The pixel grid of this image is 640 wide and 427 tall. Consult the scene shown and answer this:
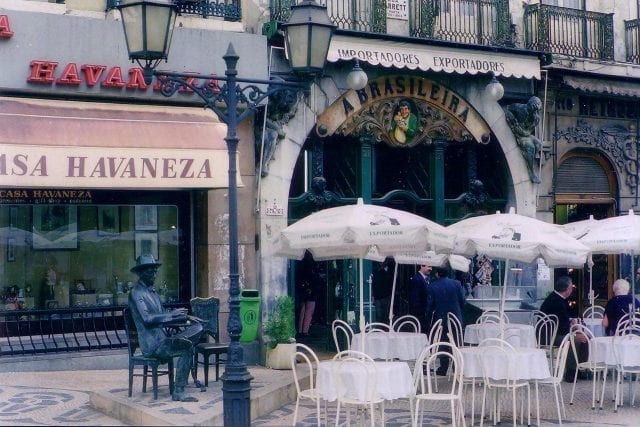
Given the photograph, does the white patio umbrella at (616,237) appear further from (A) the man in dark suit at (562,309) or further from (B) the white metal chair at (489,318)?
(B) the white metal chair at (489,318)

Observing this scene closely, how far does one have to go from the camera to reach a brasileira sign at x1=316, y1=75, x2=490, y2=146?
1625 cm

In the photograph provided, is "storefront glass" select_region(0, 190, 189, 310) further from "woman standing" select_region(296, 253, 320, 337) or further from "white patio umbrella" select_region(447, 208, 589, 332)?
"white patio umbrella" select_region(447, 208, 589, 332)

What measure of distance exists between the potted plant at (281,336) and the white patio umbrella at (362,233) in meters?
3.16

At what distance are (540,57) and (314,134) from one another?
4.76 metres

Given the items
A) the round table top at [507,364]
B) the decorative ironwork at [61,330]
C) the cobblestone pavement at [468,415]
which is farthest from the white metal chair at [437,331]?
the decorative ironwork at [61,330]

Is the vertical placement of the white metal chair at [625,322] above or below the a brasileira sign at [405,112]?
below

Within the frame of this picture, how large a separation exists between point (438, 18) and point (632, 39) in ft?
16.6

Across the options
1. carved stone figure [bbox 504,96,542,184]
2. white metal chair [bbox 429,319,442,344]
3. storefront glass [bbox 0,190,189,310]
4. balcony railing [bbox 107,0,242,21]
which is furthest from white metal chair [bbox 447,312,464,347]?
balcony railing [bbox 107,0,242,21]

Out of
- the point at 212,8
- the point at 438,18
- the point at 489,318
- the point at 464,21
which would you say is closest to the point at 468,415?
the point at 489,318

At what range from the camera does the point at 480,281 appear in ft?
59.1

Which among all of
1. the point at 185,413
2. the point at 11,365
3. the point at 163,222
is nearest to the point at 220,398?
the point at 185,413

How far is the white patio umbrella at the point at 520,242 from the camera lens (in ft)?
35.7

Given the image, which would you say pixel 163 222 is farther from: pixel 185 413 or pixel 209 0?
pixel 185 413

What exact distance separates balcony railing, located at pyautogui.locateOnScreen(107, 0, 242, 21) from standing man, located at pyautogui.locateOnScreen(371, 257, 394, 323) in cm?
515
